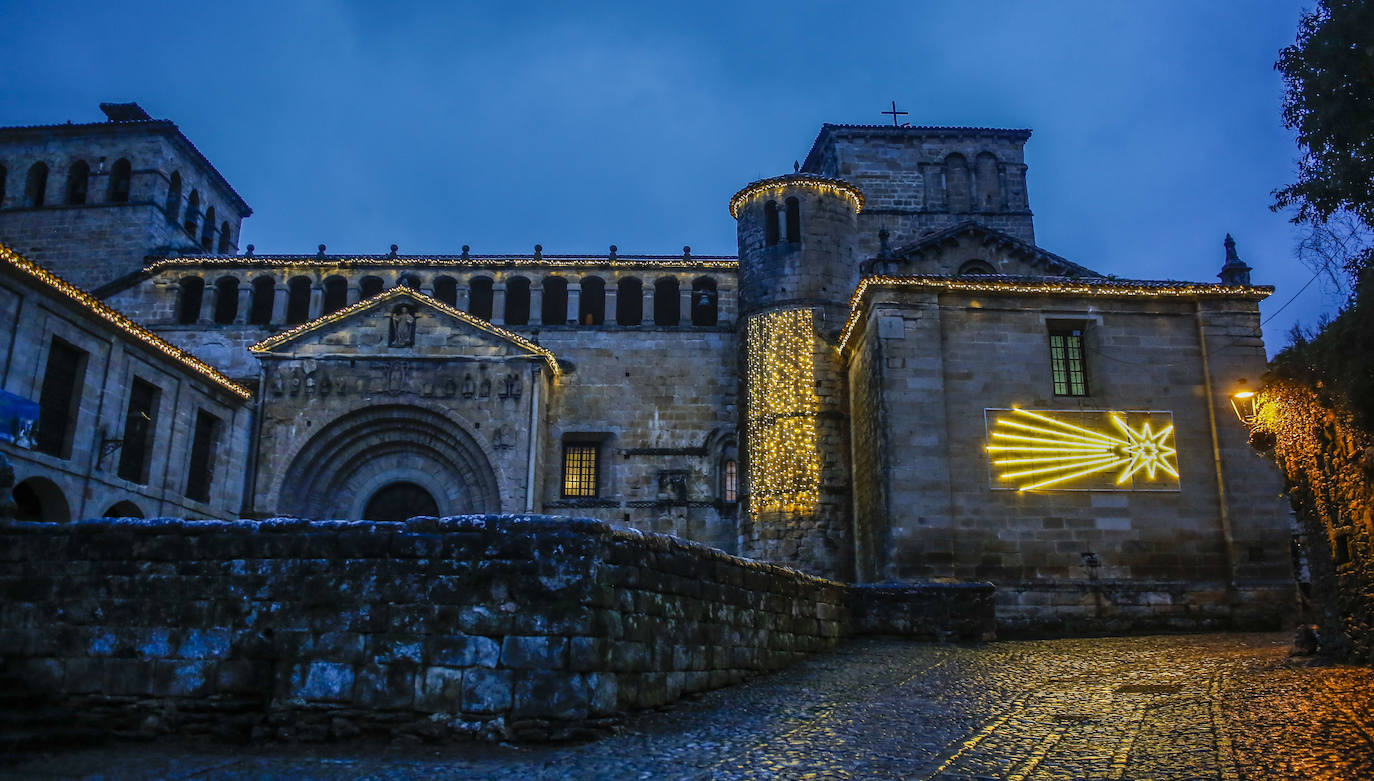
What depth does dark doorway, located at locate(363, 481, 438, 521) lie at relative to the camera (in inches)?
1022

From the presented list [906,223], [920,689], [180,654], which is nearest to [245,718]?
[180,654]

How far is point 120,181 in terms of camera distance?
3362cm

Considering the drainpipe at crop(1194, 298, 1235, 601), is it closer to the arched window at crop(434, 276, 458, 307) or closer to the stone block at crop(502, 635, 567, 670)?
the stone block at crop(502, 635, 567, 670)

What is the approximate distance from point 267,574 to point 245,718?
1131 mm

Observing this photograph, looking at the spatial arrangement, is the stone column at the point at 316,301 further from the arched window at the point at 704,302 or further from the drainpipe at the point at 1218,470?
the drainpipe at the point at 1218,470

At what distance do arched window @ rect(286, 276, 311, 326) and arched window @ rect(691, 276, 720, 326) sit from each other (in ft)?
37.6

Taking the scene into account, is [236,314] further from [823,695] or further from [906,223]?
[823,695]

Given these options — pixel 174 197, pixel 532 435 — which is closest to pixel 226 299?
pixel 174 197

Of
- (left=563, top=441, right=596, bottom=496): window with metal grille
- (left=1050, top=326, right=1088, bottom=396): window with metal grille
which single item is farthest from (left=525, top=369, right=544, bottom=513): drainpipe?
(left=1050, top=326, right=1088, bottom=396): window with metal grille

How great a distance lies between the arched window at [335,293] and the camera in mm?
29094

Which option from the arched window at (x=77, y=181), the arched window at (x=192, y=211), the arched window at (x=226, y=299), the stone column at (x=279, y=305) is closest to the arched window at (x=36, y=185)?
the arched window at (x=77, y=181)

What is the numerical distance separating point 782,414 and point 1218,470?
9819mm

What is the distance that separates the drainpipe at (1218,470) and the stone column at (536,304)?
677 inches

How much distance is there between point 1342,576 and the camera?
1098 centimetres
